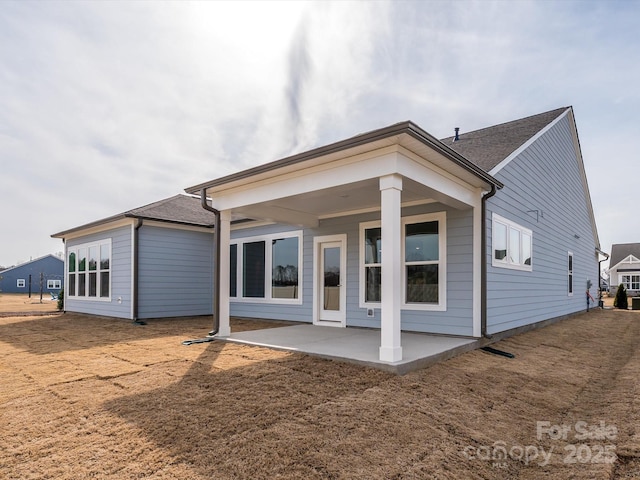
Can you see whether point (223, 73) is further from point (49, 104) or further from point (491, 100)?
point (491, 100)

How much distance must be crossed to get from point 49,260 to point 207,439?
46.6 metres

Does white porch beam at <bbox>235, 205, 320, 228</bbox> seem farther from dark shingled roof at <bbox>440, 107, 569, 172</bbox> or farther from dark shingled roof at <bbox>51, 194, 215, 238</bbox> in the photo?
dark shingled roof at <bbox>51, 194, 215, 238</bbox>

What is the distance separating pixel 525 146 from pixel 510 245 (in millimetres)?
2536

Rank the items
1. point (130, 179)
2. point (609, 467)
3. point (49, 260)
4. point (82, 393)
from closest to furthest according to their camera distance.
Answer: point (609, 467), point (82, 393), point (130, 179), point (49, 260)

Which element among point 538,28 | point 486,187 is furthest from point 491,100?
point 486,187

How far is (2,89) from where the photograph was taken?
863cm

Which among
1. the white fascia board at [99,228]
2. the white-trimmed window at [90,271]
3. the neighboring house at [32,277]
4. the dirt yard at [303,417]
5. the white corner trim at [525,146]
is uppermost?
the white corner trim at [525,146]

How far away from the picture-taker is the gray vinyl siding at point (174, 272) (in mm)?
10586

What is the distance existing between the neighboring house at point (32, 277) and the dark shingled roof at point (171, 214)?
30.8 meters

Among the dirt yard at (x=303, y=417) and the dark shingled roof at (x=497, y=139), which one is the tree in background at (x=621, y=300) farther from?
the dirt yard at (x=303, y=417)

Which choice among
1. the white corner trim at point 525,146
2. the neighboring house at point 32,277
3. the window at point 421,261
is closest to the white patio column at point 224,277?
the window at point 421,261

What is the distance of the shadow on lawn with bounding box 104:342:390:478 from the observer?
2.67 m

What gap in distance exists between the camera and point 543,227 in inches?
403

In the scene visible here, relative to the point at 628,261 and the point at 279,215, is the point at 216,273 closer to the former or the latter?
the point at 279,215
